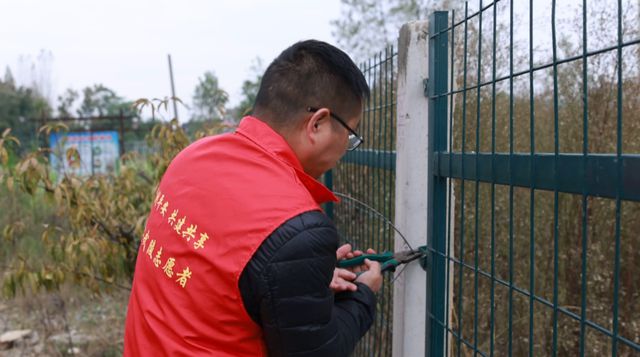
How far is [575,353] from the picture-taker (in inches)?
125

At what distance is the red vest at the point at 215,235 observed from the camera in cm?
141

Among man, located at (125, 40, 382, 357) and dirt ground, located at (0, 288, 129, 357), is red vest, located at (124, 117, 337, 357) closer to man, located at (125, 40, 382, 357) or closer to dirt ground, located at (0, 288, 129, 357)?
man, located at (125, 40, 382, 357)

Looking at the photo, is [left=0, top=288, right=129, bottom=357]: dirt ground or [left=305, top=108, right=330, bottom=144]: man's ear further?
[left=0, top=288, right=129, bottom=357]: dirt ground

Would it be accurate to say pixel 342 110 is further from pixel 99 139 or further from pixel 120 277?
pixel 99 139

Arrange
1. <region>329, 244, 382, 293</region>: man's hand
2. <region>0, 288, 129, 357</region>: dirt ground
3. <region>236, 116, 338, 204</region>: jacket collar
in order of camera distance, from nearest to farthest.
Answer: <region>236, 116, 338, 204</region>: jacket collar, <region>329, 244, 382, 293</region>: man's hand, <region>0, 288, 129, 357</region>: dirt ground

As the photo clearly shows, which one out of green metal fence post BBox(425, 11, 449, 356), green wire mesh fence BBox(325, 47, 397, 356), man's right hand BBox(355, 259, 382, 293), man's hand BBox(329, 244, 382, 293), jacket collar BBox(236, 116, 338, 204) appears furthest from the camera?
green wire mesh fence BBox(325, 47, 397, 356)

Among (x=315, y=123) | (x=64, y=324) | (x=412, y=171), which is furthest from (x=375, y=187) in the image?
(x=64, y=324)

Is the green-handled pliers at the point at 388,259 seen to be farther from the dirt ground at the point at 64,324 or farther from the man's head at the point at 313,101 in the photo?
the dirt ground at the point at 64,324

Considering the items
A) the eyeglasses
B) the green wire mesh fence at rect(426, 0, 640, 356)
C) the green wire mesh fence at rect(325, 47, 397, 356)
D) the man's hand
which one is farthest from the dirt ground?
the eyeglasses

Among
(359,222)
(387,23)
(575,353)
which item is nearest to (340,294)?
(359,222)

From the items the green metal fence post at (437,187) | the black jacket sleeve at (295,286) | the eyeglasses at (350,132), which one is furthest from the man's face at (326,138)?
the green metal fence post at (437,187)

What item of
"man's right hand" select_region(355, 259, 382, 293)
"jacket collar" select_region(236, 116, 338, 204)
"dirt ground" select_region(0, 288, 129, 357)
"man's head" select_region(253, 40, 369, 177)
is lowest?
"dirt ground" select_region(0, 288, 129, 357)

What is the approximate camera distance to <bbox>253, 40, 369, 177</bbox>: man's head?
161 centimetres

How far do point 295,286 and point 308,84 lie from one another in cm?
55
